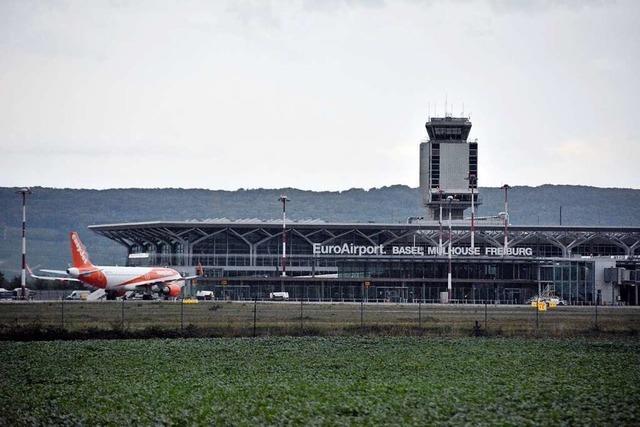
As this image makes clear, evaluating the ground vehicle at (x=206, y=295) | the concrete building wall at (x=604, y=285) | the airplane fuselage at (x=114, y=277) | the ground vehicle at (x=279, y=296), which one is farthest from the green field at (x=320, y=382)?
the ground vehicle at (x=206, y=295)

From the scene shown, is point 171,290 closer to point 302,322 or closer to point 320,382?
point 302,322

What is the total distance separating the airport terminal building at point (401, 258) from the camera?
147 meters

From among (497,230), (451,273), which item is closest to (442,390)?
(451,273)

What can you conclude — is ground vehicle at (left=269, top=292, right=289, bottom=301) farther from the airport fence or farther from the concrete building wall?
the airport fence

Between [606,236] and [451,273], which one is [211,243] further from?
[606,236]

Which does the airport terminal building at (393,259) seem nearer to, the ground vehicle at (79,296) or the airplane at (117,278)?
the airplane at (117,278)

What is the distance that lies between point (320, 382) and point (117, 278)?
99.4 metres

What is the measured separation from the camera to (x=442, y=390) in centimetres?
4056

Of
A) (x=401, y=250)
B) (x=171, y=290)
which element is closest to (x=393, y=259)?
(x=401, y=250)

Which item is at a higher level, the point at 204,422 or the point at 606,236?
the point at 606,236

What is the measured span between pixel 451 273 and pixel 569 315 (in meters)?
54.4

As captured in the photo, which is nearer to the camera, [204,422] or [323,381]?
[204,422]

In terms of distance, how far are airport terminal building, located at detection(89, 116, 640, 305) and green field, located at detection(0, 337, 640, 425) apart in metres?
83.3

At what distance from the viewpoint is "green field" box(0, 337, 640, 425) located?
34.7 metres
